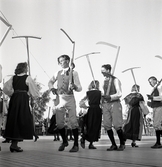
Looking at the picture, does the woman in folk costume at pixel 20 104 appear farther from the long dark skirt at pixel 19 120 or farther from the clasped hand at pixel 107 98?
the clasped hand at pixel 107 98

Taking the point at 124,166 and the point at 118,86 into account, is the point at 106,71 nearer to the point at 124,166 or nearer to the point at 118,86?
the point at 118,86

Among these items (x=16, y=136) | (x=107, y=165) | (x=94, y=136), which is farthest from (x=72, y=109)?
(x=107, y=165)

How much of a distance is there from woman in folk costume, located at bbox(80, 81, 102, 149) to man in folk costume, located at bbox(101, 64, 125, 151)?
88 cm

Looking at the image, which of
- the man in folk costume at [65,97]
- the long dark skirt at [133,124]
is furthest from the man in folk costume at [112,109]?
the long dark skirt at [133,124]

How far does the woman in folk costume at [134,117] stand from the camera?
920 centimetres

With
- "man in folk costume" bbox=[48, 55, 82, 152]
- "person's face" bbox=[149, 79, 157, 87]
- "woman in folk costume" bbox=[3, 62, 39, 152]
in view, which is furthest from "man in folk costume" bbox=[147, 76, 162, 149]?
"woman in folk costume" bbox=[3, 62, 39, 152]

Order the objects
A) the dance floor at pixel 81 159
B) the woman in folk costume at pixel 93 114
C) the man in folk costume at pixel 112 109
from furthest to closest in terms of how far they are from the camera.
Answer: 1. the woman in folk costume at pixel 93 114
2. the man in folk costume at pixel 112 109
3. the dance floor at pixel 81 159

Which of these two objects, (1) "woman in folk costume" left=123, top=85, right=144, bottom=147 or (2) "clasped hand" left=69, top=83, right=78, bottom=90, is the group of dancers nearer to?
(2) "clasped hand" left=69, top=83, right=78, bottom=90

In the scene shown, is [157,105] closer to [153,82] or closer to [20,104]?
[153,82]

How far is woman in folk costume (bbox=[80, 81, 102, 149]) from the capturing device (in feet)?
27.1

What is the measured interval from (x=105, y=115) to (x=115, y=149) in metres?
0.66

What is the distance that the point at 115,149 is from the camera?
7086 mm

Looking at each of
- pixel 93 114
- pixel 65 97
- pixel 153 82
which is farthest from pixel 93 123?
pixel 65 97

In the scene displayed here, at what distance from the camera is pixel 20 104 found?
22.3 feet
